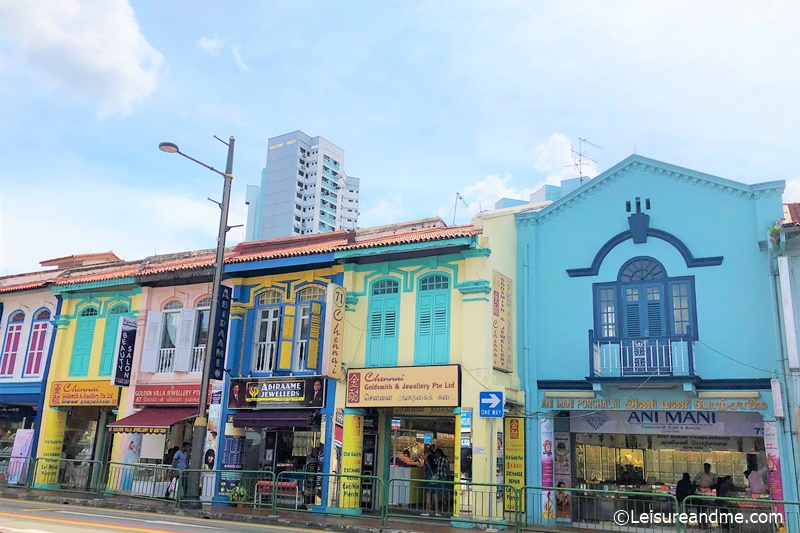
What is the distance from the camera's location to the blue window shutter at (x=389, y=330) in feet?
65.0

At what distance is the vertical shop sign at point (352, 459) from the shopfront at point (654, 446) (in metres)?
4.78

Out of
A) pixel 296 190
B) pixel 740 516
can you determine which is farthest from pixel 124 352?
pixel 296 190

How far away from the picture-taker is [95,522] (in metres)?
14.2

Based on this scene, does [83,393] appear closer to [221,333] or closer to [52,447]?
[52,447]

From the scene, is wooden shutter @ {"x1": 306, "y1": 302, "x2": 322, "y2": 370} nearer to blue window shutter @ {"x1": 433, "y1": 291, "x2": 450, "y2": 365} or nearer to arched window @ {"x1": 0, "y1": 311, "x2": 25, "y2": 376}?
blue window shutter @ {"x1": 433, "y1": 291, "x2": 450, "y2": 365}

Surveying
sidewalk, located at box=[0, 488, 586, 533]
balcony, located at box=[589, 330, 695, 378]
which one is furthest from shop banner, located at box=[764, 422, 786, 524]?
sidewalk, located at box=[0, 488, 586, 533]

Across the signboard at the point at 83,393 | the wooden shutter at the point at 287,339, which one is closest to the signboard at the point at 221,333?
the wooden shutter at the point at 287,339

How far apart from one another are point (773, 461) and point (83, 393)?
67.0 feet

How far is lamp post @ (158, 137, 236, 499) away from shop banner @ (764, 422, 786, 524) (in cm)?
1297

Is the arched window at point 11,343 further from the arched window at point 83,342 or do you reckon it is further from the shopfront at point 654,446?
the shopfront at point 654,446

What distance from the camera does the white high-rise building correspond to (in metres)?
110

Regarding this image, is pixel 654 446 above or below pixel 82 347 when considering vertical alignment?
below

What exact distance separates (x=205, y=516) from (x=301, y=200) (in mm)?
98792

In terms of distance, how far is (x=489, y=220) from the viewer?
20.1 m
